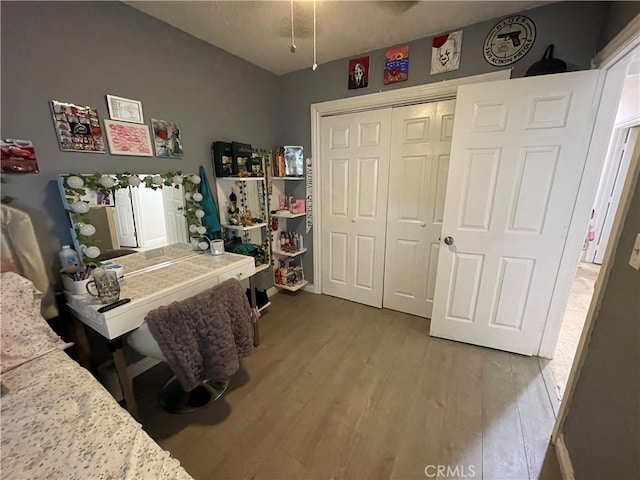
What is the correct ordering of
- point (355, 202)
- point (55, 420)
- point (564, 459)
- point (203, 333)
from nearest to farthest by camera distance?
point (55, 420) < point (564, 459) < point (203, 333) < point (355, 202)

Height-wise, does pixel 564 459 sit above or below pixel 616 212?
below

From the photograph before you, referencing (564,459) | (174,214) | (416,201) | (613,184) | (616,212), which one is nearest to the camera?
(616,212)

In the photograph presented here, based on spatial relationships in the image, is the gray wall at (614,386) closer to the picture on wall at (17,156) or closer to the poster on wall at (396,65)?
the poster on wall at (396,65)

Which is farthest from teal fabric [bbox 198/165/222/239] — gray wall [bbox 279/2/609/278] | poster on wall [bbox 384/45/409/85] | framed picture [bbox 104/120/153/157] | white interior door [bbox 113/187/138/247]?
poster on wall [bbox 384/45/409/85]

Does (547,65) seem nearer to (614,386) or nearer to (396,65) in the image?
(396,65)

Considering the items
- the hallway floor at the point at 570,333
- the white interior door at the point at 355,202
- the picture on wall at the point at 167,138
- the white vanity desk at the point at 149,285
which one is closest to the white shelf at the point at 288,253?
the white interior door at the point at 355,202

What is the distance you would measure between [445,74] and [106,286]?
272 cm

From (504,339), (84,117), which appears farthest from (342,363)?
(84,117)

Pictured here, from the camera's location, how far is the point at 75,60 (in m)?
1.43

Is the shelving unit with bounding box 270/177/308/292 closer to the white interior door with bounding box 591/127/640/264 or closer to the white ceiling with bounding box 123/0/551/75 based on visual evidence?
the white ceiling with bounding box 123/0/551/75

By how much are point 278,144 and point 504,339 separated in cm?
283

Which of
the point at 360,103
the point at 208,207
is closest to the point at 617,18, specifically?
the point at 360,103

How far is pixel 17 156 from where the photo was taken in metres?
1.29

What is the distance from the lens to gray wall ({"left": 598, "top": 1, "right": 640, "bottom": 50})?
1.30 m
